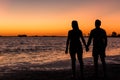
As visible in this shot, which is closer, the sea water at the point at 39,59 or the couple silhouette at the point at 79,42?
the couple silhouette at the point at 79,42

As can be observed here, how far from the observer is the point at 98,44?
13.0 metres

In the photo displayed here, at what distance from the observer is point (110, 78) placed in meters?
13.2

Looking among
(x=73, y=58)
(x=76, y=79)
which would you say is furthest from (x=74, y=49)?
(x=76, y=79)

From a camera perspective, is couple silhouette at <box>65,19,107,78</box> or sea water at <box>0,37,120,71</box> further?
sea water at <box>0,37,120,71</box>

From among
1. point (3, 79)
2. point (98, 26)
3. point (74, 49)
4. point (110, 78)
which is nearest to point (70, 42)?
point (74, 49)

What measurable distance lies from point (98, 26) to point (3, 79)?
4594mm

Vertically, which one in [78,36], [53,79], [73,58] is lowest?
[53,79]

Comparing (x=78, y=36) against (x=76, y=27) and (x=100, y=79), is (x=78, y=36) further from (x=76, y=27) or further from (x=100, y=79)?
(x=100, y=79)

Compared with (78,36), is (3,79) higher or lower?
lower

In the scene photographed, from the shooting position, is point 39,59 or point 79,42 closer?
point 79,42

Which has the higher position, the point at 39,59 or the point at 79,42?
the point at 79,42

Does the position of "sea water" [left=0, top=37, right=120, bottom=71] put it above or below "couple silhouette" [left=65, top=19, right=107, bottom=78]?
below

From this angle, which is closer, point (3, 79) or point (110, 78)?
point (110, 78)

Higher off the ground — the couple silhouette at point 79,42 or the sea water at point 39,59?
the couple silhouette at point 79,42
